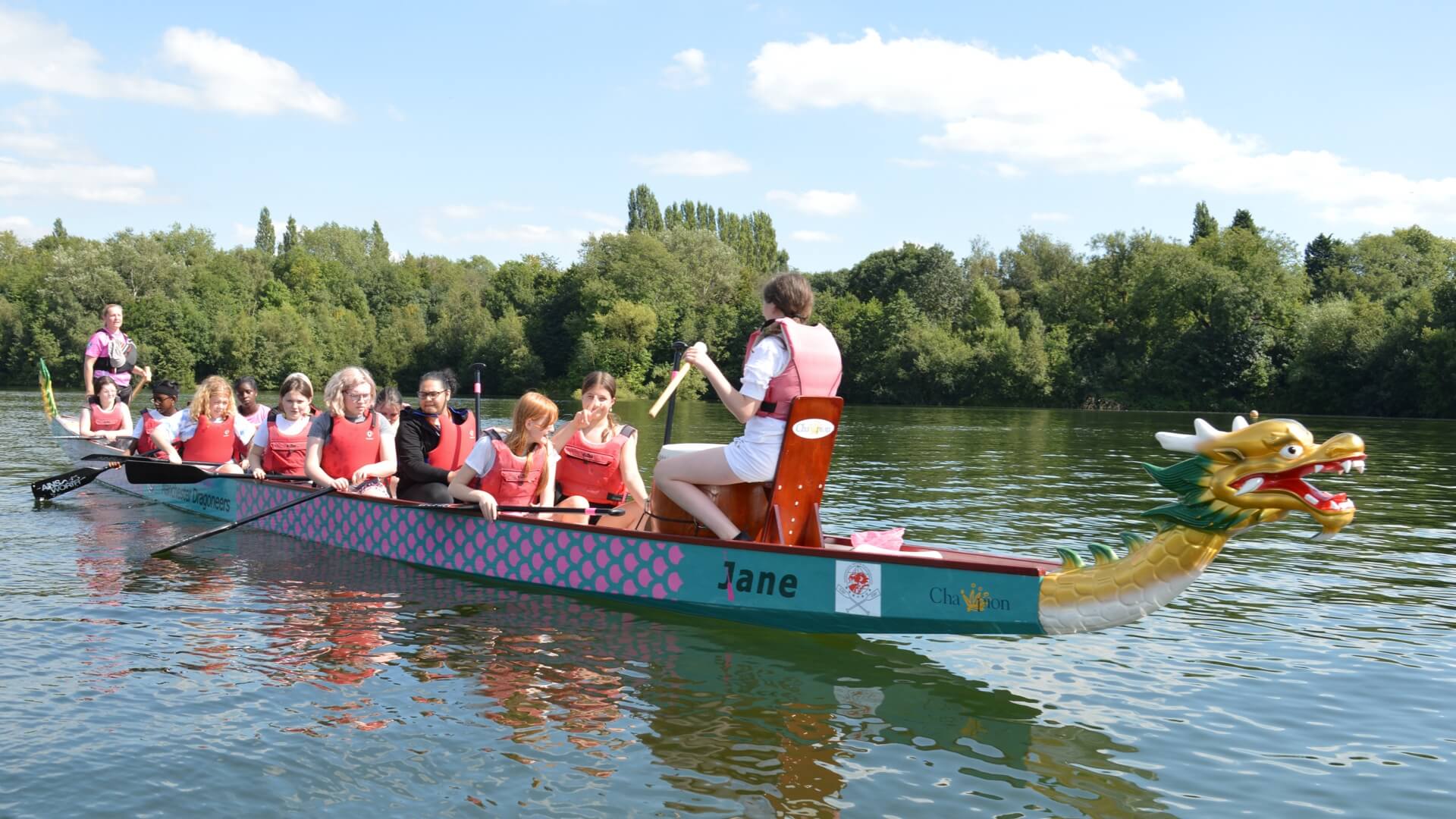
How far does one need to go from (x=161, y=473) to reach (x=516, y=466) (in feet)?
18.4

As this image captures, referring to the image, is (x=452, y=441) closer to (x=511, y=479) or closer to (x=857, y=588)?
(x=511, y=479)

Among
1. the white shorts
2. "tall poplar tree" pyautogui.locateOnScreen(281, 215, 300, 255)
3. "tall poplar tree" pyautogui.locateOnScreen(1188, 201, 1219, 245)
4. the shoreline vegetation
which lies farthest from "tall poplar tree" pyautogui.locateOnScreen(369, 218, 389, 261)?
the white shorts

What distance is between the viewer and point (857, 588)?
6223 millimetres

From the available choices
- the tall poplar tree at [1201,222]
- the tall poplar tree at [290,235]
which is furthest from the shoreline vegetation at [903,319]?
the tall poplar tree at [290,235]

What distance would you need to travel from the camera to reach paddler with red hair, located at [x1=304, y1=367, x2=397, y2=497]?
938cm

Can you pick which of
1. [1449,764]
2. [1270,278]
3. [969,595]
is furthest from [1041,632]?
[1270,278]

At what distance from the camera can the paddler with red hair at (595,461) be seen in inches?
324

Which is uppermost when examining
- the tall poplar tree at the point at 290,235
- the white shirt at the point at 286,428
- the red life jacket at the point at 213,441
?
the tall poplar tree at the point at 290,235

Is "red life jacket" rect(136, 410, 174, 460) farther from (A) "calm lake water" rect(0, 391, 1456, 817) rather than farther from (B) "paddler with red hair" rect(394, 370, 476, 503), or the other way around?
(B) "paddler with red hair" rect(394, 370, 476, 503)

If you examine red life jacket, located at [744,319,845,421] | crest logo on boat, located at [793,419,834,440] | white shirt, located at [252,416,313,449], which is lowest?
white shirt, located at [252,416,313,449]

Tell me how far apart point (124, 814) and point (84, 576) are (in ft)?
16.6

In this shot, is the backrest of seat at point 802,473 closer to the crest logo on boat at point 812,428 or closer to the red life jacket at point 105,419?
the crest logo on boat at point 812,428

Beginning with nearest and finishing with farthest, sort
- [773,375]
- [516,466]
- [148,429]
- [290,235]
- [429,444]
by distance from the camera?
[773,375]
[516,466]
[429,444]
[148,429]
[290,235]

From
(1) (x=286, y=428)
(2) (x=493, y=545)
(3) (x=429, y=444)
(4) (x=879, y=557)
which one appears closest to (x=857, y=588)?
(4) (x=879, y=557)
